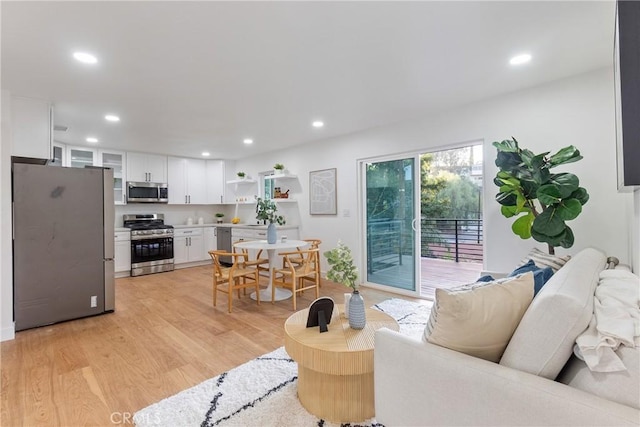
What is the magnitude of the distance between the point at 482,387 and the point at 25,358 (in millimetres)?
3435

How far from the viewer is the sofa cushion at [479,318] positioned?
3.76 ft

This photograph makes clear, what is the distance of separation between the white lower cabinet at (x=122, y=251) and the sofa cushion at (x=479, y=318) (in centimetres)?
594

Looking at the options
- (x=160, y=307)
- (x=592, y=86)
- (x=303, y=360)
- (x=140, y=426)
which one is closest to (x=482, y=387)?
(x=303, y=360)

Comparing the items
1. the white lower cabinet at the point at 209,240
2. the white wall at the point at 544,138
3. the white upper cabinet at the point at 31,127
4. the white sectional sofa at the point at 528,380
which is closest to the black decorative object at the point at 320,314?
the white sectional sofa at the point at 528,380

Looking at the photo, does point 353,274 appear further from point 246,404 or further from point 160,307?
point 160,307

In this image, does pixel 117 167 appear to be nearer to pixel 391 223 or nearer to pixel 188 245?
pixel 188 245

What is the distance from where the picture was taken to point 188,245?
21.1 ft

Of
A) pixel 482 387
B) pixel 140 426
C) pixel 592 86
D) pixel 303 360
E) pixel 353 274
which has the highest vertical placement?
pixel 592 86

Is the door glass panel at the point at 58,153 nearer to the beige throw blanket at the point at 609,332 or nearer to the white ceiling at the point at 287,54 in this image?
the white ceiling at the point at 287,54

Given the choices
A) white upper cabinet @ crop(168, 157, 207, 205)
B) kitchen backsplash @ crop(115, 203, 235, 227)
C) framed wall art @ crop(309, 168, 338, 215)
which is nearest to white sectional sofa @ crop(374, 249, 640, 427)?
framed wall art @ crop(309, 168, 338, 215)

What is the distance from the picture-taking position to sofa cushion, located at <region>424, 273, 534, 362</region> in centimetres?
114

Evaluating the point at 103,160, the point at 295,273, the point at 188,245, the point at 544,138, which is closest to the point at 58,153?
the point at 103,160

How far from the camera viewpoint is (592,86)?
107 inches

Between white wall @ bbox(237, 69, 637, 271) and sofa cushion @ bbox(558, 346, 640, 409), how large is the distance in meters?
2.21
